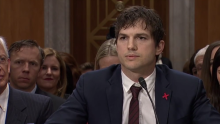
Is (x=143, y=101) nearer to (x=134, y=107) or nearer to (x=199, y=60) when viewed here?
(x=134, y=107)

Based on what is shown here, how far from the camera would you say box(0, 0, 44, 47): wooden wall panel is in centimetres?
740

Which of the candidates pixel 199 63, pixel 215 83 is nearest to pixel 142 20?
pixel 215 83

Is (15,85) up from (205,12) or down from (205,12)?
down

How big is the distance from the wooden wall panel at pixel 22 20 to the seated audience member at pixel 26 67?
8.46ft

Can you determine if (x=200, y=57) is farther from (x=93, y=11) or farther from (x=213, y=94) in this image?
(x=93, y=11)

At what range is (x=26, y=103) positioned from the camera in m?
3.76

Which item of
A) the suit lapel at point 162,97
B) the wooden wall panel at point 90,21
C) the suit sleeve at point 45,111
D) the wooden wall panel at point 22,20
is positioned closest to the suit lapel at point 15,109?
the suit sleeve at point 45,111

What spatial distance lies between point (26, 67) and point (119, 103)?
1869 millimetres

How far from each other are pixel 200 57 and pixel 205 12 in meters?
2.11

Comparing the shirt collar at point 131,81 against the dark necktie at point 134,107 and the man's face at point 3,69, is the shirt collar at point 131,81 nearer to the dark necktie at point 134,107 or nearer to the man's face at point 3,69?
the dark necktie at point 134,107

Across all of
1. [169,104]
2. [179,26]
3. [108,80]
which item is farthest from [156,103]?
[179,26]

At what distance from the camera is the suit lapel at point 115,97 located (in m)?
2.96

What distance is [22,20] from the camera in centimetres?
750

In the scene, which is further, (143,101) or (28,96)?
(28,96)
